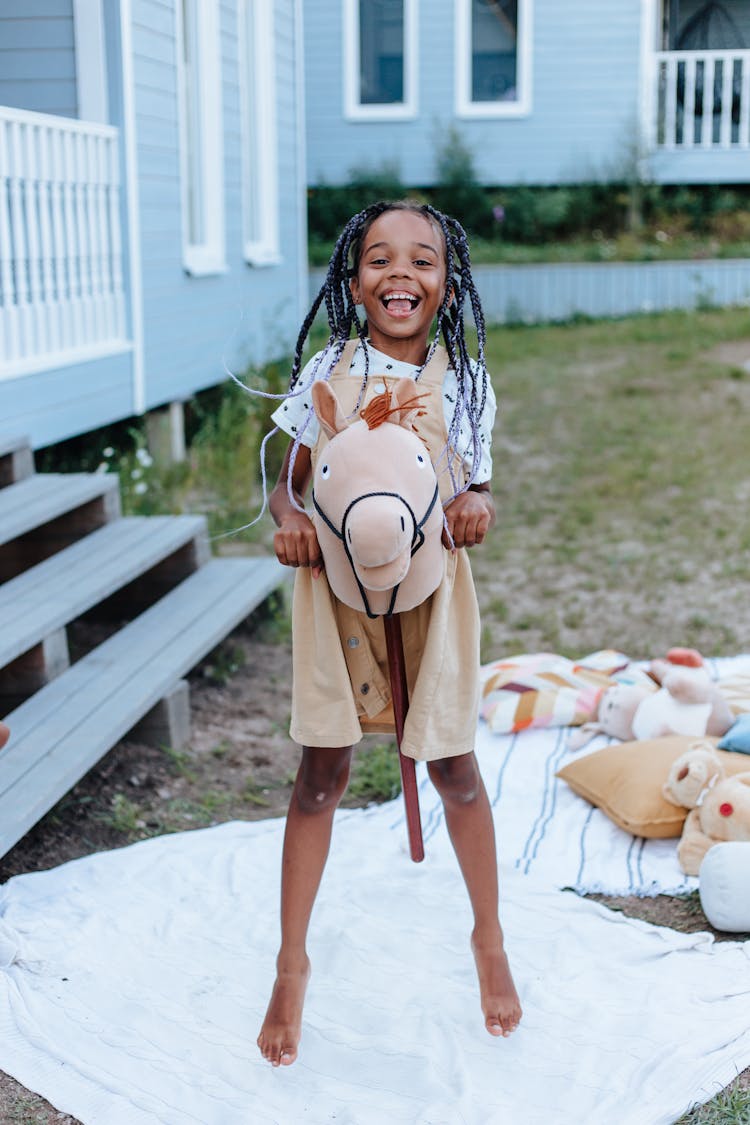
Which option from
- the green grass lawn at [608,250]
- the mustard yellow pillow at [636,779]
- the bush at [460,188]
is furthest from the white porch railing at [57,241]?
the bush at [460,188]

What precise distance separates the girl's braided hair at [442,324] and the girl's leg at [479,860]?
54 centimetres

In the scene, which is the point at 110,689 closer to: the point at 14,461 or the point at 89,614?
the point at 89,614

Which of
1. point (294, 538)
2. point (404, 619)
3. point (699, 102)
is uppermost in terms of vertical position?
point (699, 102)

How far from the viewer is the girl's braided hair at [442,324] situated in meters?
2.43

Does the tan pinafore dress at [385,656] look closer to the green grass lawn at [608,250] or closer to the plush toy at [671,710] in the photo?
the plush toy at [671,710]

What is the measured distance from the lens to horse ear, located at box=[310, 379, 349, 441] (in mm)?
2227

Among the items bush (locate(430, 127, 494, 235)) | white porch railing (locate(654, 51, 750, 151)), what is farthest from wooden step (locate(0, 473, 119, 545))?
white porch railing (locate(654, 51, 750, 151))

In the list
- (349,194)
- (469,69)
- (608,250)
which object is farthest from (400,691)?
(469,69)

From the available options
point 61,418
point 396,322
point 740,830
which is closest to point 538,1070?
point 740,830

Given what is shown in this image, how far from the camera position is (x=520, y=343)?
38.0 feet

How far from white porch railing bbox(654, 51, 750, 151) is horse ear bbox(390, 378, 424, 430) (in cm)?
1335

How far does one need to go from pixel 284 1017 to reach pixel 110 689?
1.57 meters

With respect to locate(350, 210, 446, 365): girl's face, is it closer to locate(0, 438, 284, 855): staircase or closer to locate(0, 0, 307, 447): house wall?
locate(0, 438, 284, 855): staircase

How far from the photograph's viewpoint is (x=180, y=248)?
7535 millimetres
